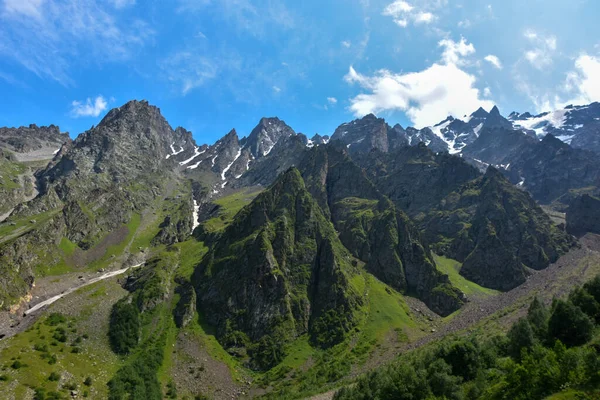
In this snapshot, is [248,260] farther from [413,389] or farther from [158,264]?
[413,389]

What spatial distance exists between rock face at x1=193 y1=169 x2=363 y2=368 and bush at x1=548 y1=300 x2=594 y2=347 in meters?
92.0

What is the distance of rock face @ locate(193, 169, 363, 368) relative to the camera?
150 meters

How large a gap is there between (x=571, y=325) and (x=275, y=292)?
11718 cm

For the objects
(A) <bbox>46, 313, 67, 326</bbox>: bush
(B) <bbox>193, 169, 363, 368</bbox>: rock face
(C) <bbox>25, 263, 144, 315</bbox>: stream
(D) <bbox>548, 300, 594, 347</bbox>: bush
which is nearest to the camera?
(D) <bbox>548, 300, 594, 347</bbox>: bush

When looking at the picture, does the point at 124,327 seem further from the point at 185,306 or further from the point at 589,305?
the point at 589,305

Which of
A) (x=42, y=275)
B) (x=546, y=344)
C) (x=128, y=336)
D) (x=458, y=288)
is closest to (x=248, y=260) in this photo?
(x=128, y=336)

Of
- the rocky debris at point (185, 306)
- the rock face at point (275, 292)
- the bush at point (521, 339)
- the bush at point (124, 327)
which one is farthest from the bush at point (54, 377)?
the bush at point (521, 339)

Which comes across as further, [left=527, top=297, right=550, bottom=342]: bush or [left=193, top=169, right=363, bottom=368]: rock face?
[left=193, top=169, right=363, bottom=368]: rock face

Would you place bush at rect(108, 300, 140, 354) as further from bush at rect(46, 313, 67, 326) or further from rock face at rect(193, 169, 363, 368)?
rock face at rect(193, 169, 363, 368)

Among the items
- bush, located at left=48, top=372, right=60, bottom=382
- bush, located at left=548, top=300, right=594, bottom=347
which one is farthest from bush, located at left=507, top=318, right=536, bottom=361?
bush, located at left=48, top=372, right=60, bottom=382

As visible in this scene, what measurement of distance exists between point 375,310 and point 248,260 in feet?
214

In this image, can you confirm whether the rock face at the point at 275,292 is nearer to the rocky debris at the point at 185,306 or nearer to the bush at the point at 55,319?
the rocky debris at the point at 185,306

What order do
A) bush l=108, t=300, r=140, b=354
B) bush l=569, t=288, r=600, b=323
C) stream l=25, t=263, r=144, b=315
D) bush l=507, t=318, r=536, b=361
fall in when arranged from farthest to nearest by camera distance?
stream l=25, t=263, r=144, b=315 → bush l=108, t=300, r=140, b=354 → bush l=569, t=288, r=600, b=323 → bush l=507, t=318, r=536, b=361

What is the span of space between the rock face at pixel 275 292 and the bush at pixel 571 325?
91996mm
